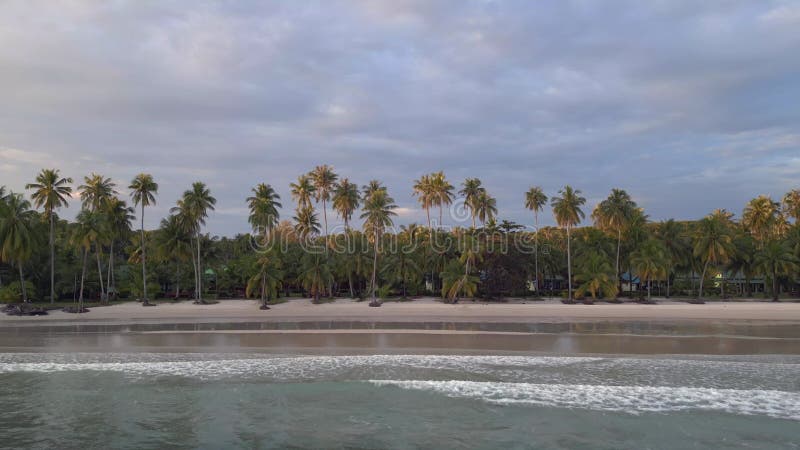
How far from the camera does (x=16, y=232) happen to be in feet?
144

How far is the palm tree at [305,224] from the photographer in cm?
5875

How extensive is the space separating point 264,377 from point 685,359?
1640cm

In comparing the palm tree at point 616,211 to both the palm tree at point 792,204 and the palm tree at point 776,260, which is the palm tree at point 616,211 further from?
the palm tree at point 792,204

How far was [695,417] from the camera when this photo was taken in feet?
43.2

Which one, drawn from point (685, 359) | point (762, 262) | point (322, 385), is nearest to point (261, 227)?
point (322, 385)

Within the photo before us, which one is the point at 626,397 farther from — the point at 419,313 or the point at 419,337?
the point at 419,313

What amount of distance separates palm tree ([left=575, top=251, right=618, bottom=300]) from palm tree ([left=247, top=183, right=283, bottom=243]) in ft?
108

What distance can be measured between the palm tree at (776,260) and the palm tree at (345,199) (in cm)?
4493

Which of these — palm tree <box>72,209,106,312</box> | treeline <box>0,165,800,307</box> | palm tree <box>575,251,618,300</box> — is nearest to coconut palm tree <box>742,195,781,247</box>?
treeline <box>0,165,800,307</box>

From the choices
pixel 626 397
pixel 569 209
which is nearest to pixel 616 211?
pixel 569 209

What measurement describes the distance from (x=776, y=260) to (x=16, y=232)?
7342cm

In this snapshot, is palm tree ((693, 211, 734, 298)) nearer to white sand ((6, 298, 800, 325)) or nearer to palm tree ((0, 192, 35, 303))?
white sand ((6, 298, 800, 325))

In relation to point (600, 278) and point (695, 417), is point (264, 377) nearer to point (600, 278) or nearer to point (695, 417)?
point (695, 417)

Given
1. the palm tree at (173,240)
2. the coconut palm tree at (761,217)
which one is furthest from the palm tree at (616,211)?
the palm tree at (173,240)
